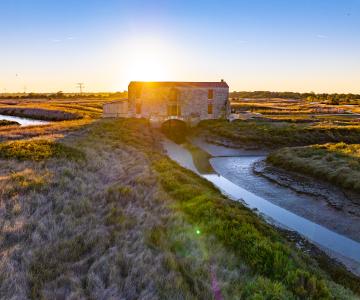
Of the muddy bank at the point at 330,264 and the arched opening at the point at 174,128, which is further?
the arched opening at the point at 174,128

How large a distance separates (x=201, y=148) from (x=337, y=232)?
25119 mm

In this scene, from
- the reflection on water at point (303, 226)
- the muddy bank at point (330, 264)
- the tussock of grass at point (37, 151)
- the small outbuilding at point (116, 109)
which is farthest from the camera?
the small outbuilding at point (116, 109)

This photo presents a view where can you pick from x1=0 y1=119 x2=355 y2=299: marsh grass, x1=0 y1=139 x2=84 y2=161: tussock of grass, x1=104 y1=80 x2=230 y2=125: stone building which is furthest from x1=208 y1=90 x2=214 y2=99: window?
x1=0 y1=119 x2=355 y2=299: marsh grass

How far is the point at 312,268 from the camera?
10047 mm

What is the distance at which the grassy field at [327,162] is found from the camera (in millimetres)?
22520

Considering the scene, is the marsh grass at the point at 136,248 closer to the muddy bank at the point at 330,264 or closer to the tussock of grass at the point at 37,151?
the muddy bank at the point at 330,264

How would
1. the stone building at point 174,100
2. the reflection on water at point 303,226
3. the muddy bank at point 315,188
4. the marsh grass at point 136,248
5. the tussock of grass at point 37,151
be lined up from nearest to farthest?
the marsh grass at point 136,248 < the reflection on water at point 303,226 < the muddy bank at point 315,188 < the tussock of grass at point 37,151 < the stone building at point 174,100

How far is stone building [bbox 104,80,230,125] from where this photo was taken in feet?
183

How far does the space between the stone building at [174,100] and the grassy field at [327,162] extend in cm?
2599

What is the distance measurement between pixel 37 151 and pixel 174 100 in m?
37.0

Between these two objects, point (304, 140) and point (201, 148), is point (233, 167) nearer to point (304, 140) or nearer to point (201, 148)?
point (201, 148)

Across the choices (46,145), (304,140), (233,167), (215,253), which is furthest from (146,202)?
(304,140)

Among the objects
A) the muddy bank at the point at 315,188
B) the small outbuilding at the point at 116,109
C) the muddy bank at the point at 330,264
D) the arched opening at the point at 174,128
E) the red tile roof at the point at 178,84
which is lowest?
the arched opening at the point at 174,128

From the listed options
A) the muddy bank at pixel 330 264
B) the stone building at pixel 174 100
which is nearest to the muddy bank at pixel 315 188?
the muddy bank at pixel 330 264
